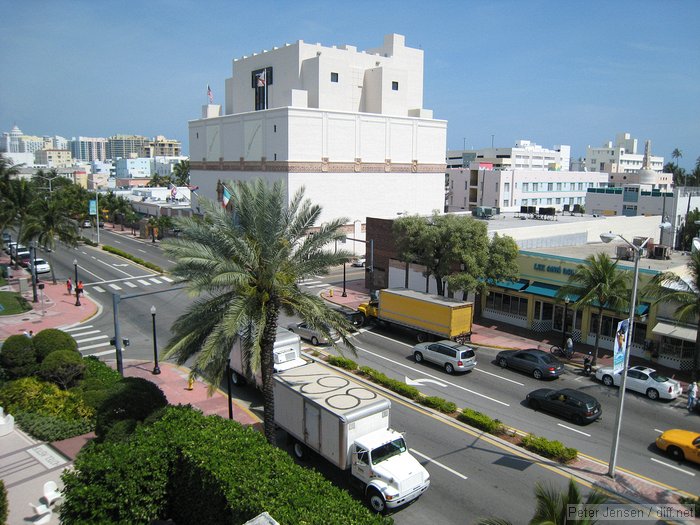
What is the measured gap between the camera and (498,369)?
29.8 metres

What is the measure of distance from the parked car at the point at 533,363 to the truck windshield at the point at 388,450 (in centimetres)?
1347

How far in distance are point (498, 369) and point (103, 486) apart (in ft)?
70.4

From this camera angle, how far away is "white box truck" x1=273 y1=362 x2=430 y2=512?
16.2 metres

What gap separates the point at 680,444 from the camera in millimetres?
19812

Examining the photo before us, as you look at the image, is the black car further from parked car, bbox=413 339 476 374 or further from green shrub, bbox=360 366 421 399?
green shrub, bbox=360 366 421 399

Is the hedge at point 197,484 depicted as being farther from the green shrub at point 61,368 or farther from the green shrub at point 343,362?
the green shrub at point 343,362

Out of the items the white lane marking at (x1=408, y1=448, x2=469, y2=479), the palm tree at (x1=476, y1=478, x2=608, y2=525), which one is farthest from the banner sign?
the palm tree at (x1=476, y1=478, x2=608, y2=525)

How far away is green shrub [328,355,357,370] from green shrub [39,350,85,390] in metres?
12.1

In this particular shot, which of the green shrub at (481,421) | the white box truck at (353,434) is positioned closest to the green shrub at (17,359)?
the white box truck at (353,434)

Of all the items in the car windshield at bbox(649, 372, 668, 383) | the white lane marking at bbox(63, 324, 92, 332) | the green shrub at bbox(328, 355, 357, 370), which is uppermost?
the car windshield at bbox(649, 372, 668, 383)

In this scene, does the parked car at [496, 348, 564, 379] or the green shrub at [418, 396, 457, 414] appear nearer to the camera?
the green shrub at [418, 396, 457, 414]

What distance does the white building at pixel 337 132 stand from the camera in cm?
6681

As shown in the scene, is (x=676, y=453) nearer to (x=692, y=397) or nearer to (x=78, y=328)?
(x=692, y=397)

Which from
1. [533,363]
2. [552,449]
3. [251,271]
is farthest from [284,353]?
[533,363]
